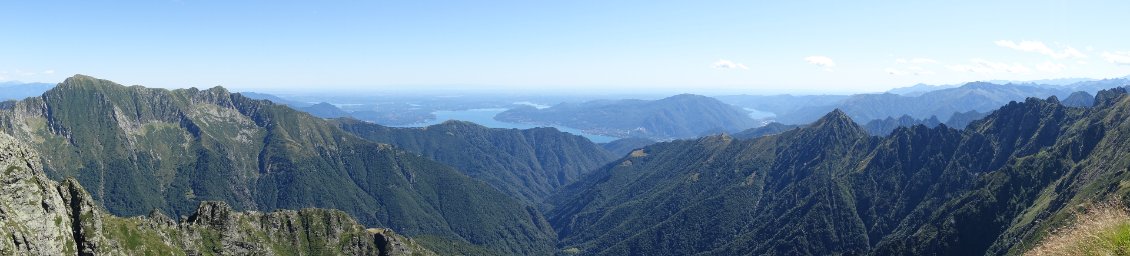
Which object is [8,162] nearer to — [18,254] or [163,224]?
[18,254]

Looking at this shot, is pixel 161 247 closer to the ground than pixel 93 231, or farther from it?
closer to the ground

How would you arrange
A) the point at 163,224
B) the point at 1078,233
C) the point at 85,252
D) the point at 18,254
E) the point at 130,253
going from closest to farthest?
the point at 1078,233 → the point at 18,254 → the point at 85,252 → the point at 130,253 → the point at 163,224

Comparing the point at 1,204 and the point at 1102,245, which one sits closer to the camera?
the point at 1102,245

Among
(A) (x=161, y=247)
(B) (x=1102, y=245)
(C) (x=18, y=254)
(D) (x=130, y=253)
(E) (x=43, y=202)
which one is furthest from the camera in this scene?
(A) (x=161, y=247)

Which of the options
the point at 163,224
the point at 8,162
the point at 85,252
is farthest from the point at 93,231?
the point at 163,224

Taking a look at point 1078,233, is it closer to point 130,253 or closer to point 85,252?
point 85,252

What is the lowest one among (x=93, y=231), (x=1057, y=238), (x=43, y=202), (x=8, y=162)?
(x=93, y=231)

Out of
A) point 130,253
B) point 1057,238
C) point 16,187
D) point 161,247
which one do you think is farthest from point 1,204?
point 1057,238

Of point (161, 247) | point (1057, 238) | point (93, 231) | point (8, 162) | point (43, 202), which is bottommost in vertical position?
point (161, 247)

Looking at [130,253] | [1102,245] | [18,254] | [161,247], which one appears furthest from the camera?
[161,247]
